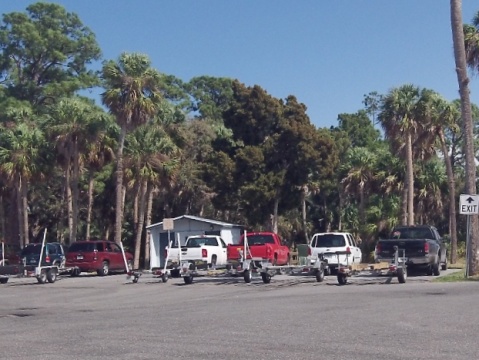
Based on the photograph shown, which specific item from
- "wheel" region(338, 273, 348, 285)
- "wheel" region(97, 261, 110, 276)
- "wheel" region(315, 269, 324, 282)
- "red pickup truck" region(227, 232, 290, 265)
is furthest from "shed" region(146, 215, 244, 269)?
"wheel" region(338, 273, 348, 285)

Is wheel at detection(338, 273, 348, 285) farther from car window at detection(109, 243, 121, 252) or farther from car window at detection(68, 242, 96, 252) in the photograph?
car window at detection(109, 243, 121, 252)

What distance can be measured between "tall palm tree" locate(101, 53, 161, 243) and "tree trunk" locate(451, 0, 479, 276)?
19.6m

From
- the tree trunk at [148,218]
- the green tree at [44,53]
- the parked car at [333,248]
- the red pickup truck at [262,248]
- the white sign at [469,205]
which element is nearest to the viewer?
the white sign at [469,205]

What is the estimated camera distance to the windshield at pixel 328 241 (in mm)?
30641

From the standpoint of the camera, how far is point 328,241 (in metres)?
30.8

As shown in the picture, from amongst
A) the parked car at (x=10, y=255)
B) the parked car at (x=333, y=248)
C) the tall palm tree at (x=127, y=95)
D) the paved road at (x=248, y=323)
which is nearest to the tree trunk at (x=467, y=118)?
the paved road at (x=248, y=323)

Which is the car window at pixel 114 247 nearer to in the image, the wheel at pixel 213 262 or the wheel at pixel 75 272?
the wheel at pixel 75 272

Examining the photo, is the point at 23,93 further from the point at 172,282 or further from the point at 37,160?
the point at 172,282

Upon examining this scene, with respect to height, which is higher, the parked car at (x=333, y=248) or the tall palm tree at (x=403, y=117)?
the tall palm tree at (x=403, y=117)

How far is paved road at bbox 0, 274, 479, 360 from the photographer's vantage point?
11531 mm

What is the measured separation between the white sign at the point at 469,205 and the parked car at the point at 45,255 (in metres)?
16.6

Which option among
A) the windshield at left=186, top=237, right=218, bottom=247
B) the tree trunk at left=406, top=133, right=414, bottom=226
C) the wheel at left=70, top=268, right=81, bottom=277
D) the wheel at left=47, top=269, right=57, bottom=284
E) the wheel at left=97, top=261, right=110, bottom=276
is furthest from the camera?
the tree trunk at left=406, top=133, right=414, bottom=226

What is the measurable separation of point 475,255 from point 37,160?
26122mm

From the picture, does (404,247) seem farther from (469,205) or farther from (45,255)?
(45,255)
